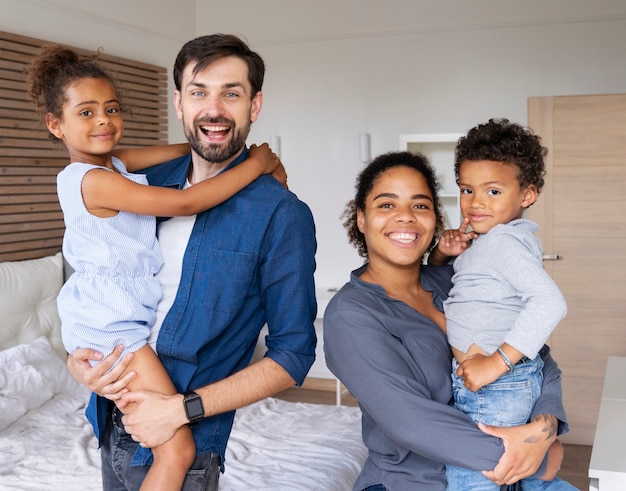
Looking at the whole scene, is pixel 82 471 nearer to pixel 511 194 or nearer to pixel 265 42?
pixel 511 194

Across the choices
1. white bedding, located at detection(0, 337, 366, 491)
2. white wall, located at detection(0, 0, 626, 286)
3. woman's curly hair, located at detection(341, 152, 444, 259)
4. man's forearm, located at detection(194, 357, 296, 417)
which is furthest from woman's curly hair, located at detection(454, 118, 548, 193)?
white wall, located at detection(0, 0, 626, 286)

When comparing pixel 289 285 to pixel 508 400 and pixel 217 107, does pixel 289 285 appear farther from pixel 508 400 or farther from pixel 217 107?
pixel 508 400

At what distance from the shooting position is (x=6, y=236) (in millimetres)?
4250

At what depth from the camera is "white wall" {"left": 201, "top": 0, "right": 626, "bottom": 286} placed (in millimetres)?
5395

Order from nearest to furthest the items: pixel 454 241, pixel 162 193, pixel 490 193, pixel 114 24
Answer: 1. pixel 162 193
2. pixel 490 193
3. pixel 454 241
4. pixel 114 24

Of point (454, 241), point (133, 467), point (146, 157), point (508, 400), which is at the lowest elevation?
point (133, 467)

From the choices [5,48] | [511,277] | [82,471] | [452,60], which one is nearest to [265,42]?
[452,60]

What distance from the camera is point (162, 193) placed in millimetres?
1767

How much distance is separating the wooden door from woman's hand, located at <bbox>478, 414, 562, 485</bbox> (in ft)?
11.4

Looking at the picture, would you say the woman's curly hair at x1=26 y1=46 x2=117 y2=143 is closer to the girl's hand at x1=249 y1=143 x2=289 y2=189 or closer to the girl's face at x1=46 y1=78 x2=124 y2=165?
the girl's face at x1=46 y1=78 x2=124 y2=165

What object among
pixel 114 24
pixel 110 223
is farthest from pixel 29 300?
pixel 110 223

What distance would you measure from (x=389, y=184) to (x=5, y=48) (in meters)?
3.07

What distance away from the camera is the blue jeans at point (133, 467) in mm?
1755

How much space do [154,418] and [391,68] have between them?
4631 millimetres
